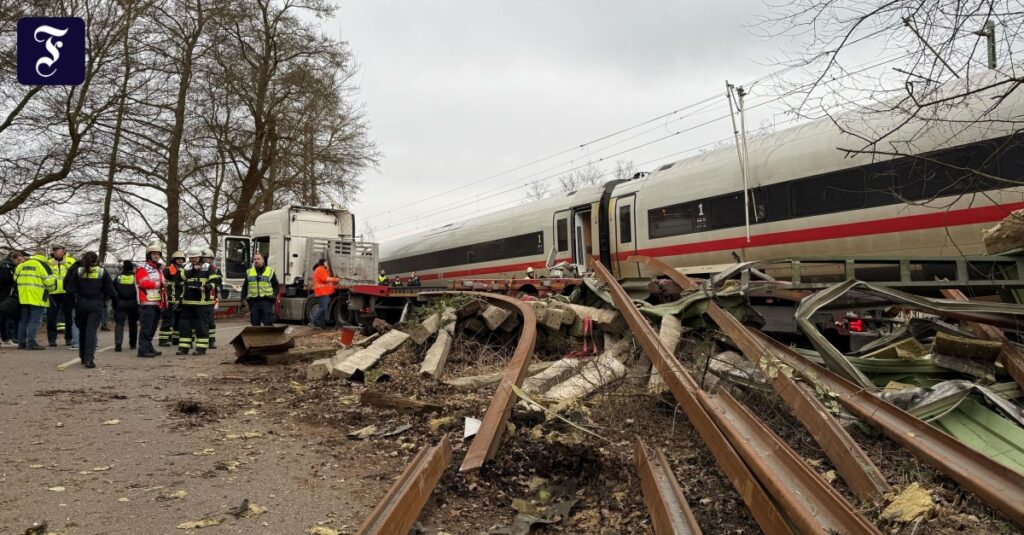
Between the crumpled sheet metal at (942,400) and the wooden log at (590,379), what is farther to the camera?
the wooden log at (590,379)

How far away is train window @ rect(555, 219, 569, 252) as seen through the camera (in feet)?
47.7

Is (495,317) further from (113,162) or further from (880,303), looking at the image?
(113,162)

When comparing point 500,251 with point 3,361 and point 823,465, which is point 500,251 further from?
point 823,465

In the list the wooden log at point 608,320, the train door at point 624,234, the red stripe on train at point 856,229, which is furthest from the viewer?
the train door at point 624,234

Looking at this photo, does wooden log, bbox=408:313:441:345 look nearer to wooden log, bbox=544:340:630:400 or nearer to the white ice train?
wooden log, bbox=544:340:630:400

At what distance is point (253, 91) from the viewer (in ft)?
70.9

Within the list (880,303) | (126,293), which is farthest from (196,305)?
(880,303)

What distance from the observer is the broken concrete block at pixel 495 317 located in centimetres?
764

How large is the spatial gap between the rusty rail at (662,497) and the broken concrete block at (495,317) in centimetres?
398

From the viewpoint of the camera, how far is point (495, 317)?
7.68 metres

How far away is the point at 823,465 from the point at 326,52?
2245cm

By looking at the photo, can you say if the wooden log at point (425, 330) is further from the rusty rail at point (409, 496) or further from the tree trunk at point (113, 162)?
the tree trunk at point (113, 162)

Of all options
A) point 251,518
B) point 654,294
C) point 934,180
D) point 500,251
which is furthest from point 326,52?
point 251,518

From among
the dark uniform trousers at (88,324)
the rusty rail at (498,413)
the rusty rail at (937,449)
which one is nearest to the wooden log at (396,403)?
the rusty rail at (498,413)
